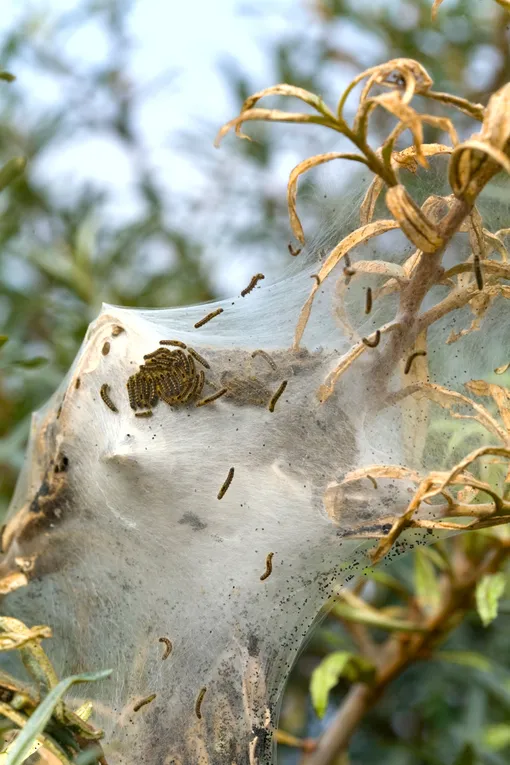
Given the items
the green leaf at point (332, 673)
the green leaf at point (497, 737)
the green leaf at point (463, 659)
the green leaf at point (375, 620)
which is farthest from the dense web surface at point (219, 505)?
the green leaf at point (497, 737)

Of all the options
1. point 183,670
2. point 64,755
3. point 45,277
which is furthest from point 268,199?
point 64,755

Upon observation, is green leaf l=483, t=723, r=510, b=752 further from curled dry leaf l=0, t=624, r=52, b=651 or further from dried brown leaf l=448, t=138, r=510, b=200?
dried brown leaf l=448, t=138, r=510, b=200

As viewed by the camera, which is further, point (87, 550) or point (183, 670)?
point (87, 550)

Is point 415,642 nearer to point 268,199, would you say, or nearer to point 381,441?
point 381,441

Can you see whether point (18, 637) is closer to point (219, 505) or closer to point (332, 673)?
point (219, 505)

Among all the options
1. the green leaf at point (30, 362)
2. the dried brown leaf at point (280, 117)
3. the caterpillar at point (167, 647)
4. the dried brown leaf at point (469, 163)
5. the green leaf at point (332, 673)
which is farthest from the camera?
the green leaf at point (332, 673)

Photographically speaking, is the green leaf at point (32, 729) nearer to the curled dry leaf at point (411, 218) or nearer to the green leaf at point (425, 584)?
the curled dry leaf at point (411, 218)
